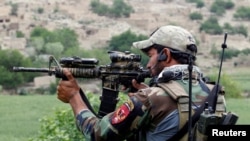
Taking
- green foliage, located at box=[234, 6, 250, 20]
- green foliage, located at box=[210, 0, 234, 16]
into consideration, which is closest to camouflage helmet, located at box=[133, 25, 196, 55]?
green foliage, located at box=[234, 6, 250, 20]

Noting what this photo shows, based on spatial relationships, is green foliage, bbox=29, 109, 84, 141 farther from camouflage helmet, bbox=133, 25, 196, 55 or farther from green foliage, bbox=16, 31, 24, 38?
green foliage, bbox=16, 31, 24, 38

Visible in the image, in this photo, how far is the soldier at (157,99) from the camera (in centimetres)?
321

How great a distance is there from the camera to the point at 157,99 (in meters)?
3.21

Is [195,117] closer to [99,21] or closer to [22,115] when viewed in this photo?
[22,115]

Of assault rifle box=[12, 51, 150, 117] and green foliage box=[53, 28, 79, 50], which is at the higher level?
assault rifle box=[12, 51, 150, 117]

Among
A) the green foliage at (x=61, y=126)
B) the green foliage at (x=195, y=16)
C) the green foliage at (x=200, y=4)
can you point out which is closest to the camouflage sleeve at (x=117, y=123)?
the green foliage at (x=61, y=126)

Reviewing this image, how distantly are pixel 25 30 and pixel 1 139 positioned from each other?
61882 mm

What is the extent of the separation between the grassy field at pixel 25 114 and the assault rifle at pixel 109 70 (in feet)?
42.0

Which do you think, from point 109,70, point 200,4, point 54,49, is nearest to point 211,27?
point 200,4

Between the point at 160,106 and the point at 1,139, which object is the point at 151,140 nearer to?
the point at 160,106

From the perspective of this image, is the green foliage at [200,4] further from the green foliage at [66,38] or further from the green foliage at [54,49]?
the green foliage at [54,49]

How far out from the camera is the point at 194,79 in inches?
133

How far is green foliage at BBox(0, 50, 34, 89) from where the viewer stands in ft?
143

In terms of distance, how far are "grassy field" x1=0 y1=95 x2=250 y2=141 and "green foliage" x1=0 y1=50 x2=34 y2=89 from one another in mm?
14132
